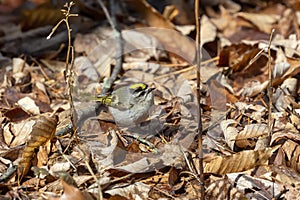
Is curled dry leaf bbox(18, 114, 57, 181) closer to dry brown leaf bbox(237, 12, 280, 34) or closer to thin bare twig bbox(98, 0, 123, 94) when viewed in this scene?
thin bare twig bbox(98, 0, 123, 94)

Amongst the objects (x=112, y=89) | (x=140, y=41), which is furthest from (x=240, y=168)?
(x=140, y=41)

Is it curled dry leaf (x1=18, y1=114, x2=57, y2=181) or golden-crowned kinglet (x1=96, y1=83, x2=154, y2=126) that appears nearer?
curled dry leaf (x1=18, y1=114, x2=57, y2=181)

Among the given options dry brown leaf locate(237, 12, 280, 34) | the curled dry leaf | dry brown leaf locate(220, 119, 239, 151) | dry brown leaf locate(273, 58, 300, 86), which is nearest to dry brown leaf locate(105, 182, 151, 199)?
the curled dry leaf

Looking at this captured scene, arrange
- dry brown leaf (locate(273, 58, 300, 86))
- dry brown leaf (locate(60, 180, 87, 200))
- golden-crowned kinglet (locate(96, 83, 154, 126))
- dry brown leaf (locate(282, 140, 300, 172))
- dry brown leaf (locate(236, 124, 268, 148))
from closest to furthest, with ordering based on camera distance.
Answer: dry brown leaf (locate(60, 180, 87, 200)) → dry brown leaf (locate(282, 140, 300, 172)) → dry brown leaf (locate(236, 124, 268, 148)) → golden-crowned kinglet (locate(96, 83, 154, 126)) → dry brown leaf (locate(273, 58, 300, 86))

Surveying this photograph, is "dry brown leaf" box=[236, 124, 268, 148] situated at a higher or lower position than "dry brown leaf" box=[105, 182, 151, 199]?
higher

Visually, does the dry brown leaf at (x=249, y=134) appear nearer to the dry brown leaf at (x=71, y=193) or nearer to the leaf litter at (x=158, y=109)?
the leaf litter at (x=158, y=109)

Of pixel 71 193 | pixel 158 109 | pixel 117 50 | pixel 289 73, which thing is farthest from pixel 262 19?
pixel 71 193
